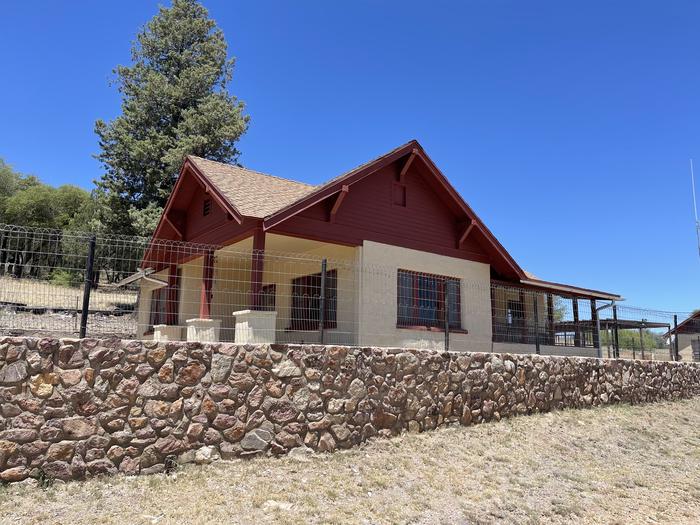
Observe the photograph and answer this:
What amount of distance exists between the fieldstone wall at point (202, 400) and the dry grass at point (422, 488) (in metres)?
0.25

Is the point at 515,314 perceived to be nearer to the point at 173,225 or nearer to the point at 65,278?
the point at 173,225

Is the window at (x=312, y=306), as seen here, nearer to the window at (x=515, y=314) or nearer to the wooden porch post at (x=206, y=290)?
the wooden porch post at (x=206, y=290)

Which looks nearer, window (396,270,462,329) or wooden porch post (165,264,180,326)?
window (396,270,462,329)

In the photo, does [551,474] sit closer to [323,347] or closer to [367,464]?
[367,464]

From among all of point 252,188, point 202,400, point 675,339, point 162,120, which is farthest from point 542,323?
point 162,120

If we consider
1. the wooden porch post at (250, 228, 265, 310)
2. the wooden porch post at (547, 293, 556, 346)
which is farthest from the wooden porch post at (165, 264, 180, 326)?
the wooden porch post at (547, 293, 556, 346)

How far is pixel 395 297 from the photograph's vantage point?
42.5 ft

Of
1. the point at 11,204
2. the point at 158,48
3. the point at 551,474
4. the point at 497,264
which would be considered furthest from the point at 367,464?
the point at 11,204

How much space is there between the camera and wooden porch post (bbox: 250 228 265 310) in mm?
10492

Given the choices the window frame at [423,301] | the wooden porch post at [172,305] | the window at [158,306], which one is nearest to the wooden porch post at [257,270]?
the window frame at [423,301]

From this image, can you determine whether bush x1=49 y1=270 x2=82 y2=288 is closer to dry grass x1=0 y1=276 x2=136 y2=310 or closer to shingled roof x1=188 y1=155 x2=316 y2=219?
dry grass x1=0 y1=276 x2=136 y2=310

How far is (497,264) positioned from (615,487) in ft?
29.4

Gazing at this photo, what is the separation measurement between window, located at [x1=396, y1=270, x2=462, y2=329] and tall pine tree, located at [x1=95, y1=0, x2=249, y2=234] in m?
16.6

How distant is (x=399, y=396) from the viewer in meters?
8.84
